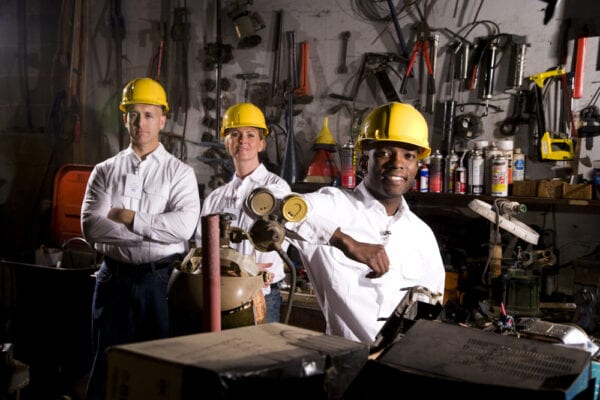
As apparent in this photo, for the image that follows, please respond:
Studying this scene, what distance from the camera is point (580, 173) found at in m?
3.77

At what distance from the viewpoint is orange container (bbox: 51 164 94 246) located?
14.8ft

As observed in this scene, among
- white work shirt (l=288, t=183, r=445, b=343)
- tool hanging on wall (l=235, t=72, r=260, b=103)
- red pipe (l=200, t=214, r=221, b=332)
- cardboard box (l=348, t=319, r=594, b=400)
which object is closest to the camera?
cardboard box (l=348, t=319, r=594, b=400)

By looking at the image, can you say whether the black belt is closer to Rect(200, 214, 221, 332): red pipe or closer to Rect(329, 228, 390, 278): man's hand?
Rect(329, 228, 390, 278): man's hand

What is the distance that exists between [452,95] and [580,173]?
1.07 m

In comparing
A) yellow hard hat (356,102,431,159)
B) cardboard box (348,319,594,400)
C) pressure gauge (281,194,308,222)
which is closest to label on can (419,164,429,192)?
yellow hard hat (356,102,431,159)

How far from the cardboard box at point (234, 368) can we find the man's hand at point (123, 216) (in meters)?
1.78

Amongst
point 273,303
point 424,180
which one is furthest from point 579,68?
point 273,303

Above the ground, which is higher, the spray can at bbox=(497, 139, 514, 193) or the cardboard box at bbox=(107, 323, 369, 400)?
the spray can at bbox=(497, 139, 514, 193)

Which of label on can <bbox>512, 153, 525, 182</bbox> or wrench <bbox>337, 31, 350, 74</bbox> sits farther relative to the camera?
wrench <bbox>337, 31, 350, 74</bbox>

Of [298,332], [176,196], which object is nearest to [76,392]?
[176,196]

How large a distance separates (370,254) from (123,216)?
147 cm

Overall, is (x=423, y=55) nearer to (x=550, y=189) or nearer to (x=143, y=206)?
(x=550, y=189)

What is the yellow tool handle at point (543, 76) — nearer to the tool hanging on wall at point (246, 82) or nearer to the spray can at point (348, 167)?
the spray can at point (348, 167)

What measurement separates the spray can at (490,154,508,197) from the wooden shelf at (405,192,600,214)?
2.3 inches
